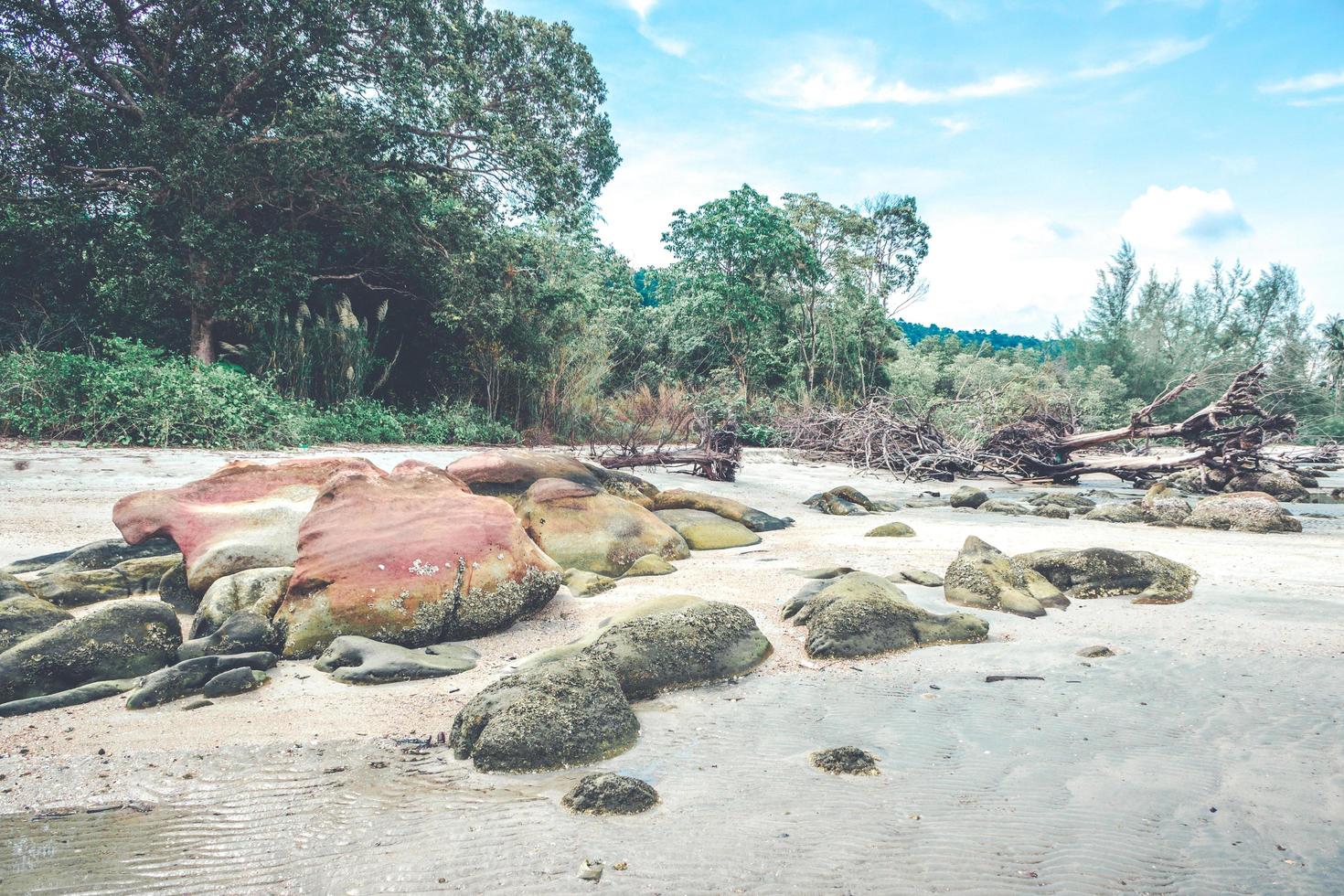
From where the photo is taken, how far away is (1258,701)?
2.40 meters

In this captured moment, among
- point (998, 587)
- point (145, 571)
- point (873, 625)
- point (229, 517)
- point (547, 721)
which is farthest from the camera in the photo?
point (229, 517)

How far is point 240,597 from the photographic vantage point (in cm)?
327

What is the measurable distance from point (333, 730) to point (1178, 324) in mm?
32394

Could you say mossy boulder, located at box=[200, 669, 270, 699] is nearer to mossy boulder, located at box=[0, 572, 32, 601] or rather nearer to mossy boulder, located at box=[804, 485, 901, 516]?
mossy boulder, located at box=[0, 572, 32, 601]

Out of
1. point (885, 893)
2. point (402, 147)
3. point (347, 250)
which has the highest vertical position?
point (402, 147)

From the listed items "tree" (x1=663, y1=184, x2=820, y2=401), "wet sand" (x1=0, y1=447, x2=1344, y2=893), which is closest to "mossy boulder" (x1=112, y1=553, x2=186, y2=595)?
"wet sand" (x1=0, y1=447, x2=1344, y2=893)

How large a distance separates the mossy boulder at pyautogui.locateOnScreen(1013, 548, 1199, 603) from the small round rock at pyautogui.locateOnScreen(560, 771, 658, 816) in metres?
2.91

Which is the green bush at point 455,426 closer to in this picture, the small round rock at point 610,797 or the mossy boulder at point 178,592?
the mossy boulder at point 178,592

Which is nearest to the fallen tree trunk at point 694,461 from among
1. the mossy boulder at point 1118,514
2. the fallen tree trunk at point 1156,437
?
the mossy boulder at point 1118,514

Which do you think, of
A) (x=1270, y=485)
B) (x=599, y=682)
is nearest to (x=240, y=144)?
(x=599, y=682)

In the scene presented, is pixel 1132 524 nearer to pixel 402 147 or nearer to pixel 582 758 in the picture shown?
pixel 582 758

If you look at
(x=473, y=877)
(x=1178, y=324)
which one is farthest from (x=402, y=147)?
(x=1178, y=324)

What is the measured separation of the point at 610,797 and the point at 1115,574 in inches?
126

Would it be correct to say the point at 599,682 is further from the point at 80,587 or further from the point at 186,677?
the point at 80,587
